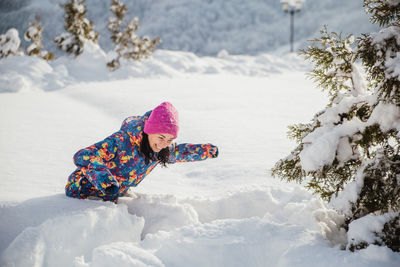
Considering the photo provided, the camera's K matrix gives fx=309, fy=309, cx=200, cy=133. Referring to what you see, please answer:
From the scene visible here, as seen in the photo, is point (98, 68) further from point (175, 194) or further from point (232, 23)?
point (232, 23)

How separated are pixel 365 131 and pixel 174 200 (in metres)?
1.60

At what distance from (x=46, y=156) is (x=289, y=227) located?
3391 mm

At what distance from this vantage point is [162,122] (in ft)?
7.23

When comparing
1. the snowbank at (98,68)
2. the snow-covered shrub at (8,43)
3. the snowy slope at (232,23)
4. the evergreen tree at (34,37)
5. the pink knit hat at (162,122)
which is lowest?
the pink knit hat at (162,122)

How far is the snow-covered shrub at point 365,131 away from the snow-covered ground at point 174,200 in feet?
0.81

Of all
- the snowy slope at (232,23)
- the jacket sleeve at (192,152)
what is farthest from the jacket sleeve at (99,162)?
the snowy slope at (232,23)

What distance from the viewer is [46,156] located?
161 inches

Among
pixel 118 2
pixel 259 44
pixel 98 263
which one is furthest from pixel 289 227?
pixel 259 44

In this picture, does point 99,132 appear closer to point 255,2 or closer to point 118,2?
point 118,2

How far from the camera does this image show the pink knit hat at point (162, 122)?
7.24 feet

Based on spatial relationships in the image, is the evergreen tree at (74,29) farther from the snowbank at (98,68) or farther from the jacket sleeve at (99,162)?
the jacket sleeve at (99,162)

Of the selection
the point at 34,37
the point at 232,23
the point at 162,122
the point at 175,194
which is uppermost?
the point at 232,23

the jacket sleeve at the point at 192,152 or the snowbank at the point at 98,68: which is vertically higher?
the snowbank at the point at 98,68

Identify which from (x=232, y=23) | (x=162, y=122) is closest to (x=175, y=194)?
(x=162, y=122)
